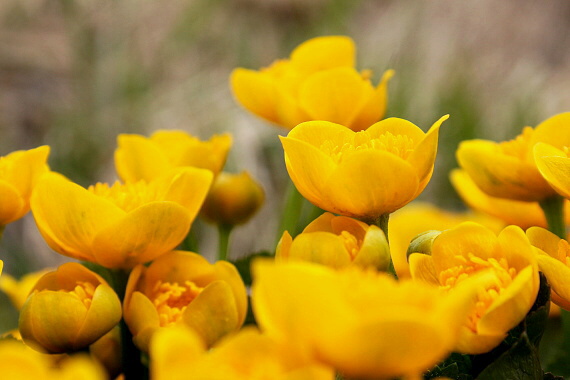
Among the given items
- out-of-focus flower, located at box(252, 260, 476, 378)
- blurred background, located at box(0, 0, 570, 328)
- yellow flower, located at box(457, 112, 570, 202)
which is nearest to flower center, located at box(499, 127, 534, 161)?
yellow flower, located at box(457, 112, 570, 202)

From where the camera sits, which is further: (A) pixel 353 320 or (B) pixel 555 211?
(B) pixel 555 211

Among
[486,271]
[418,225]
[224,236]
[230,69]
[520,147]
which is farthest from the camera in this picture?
[230,69]

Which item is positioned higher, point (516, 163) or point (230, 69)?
point (516, 163)

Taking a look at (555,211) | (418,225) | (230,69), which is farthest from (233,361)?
(230,69)

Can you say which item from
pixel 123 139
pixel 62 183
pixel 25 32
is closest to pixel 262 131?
pixel 25 32

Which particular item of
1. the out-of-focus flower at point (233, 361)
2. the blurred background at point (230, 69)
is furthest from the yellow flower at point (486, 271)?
the blurred background at point (230, 69)

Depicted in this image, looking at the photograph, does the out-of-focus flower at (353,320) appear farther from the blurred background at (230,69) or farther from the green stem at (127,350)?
the blurred background at (230,69)

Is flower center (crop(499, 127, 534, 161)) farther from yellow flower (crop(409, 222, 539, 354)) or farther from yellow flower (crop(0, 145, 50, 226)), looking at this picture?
yellow flower (crop(0, 145, 50, 226))

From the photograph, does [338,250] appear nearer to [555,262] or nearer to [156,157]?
[555,262]
